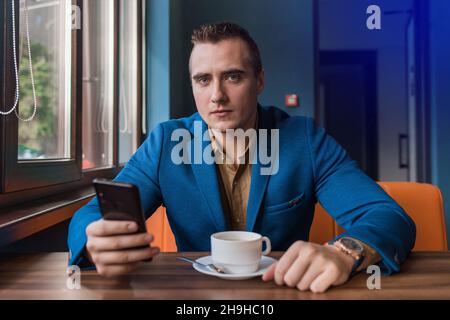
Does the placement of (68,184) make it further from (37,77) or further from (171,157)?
(171,157)

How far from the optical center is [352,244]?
2.32ft

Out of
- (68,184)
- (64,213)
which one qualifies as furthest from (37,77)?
(64,213)

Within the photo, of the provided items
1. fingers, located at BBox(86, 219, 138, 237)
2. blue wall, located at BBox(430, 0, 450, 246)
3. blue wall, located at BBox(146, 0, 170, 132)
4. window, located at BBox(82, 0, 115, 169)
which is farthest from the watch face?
blue wall, located at BBox(430, 0, 450, 246)

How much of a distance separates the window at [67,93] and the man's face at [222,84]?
1.55ft

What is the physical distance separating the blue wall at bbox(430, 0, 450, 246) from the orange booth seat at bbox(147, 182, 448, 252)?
1.72 meters

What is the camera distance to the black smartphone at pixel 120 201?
1.98 feet

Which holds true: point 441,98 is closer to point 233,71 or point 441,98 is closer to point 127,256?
point 233,71

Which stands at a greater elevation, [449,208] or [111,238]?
[111,238]

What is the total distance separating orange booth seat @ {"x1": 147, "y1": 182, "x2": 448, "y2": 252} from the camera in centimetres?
122

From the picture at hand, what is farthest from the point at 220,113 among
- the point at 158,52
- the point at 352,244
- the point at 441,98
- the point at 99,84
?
the point at 441,98

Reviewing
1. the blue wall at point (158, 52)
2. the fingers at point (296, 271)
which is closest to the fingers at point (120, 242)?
the fingers at point (296, 271)

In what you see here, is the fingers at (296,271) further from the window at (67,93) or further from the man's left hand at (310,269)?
the window at (67,93)

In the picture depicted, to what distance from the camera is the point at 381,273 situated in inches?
27.5

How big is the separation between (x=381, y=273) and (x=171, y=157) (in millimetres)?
638
